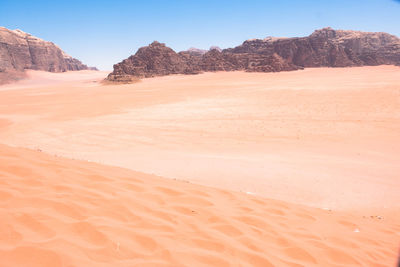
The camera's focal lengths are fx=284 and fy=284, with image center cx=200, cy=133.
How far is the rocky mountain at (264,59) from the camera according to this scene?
6016 centimetres

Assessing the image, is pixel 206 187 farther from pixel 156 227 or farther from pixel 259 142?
pixel 259 142

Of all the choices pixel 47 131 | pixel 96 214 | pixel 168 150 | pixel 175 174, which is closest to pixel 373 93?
pixel 168 150

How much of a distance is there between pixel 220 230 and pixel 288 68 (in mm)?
61666

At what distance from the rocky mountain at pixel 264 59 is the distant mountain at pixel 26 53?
99.6 ft

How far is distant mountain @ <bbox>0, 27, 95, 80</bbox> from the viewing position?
6906 centimetres

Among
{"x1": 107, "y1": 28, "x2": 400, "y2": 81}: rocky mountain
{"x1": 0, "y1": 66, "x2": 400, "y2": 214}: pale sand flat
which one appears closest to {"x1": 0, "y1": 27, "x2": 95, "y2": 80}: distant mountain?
{"x1": 107, "y1": 28, "x2": 400, "y2": 81}: rocky mountain

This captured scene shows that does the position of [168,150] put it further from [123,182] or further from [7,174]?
[7,174]

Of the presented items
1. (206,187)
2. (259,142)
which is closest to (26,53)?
(259,142)

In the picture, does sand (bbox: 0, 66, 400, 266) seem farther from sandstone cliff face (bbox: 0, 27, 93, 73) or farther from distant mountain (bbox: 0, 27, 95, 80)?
sandstone cliff face (bbox: 0, 27, 93, 73)

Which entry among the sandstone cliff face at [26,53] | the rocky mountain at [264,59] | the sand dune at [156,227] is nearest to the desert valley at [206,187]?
the sand dune at [156,227]

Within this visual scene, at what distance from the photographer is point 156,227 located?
2854mm

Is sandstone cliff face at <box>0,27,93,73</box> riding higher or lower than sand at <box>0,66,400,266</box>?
higher

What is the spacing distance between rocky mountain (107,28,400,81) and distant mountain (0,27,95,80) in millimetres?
30350

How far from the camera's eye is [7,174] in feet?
11.8
